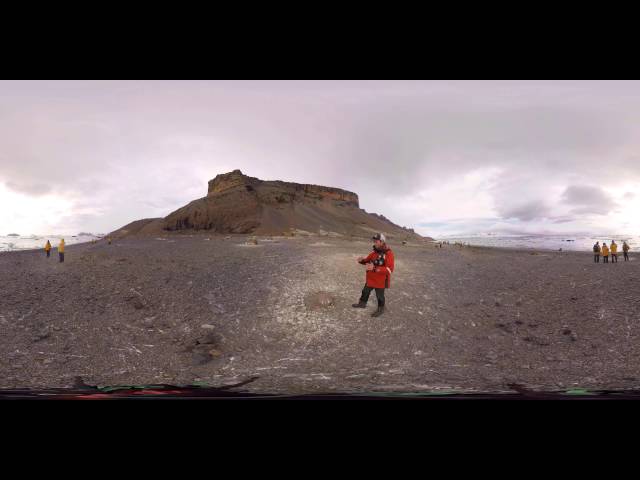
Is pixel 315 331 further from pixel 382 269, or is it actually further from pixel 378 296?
pixel 382 269

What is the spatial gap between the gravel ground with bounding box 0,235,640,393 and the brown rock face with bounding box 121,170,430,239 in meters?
37.5

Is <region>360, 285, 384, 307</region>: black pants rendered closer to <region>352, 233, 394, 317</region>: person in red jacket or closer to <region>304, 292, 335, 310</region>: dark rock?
<region>352, 233, 394, 317</region>: person in red jacket

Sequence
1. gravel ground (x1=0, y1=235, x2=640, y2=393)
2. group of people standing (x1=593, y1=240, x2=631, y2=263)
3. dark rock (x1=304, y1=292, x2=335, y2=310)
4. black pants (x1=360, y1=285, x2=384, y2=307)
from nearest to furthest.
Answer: gravel ground (x1=0, y1=235, x2=640, y2=393), black pants (x1=360, y1=285, x2=384, y2=307), dark rock (x1=304, y1=292, x2=335, y2=310), group of people standing (x1=593, y1=240, x2=631, y2=263)

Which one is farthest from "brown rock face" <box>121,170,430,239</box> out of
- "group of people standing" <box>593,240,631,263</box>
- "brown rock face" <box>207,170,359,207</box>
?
"group of people standing" <box>593,240,631,263</box>

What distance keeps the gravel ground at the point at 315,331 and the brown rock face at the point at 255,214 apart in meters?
37.5

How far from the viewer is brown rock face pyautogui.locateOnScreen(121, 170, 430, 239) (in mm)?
52469

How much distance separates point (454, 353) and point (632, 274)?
798 cm

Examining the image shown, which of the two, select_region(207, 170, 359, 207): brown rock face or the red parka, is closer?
the red parka

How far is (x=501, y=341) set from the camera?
6.01 meters

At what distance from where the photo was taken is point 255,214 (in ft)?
183

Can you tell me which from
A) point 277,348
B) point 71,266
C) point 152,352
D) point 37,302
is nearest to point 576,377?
point 277,348

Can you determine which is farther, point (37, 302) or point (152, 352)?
point (37, 302)
